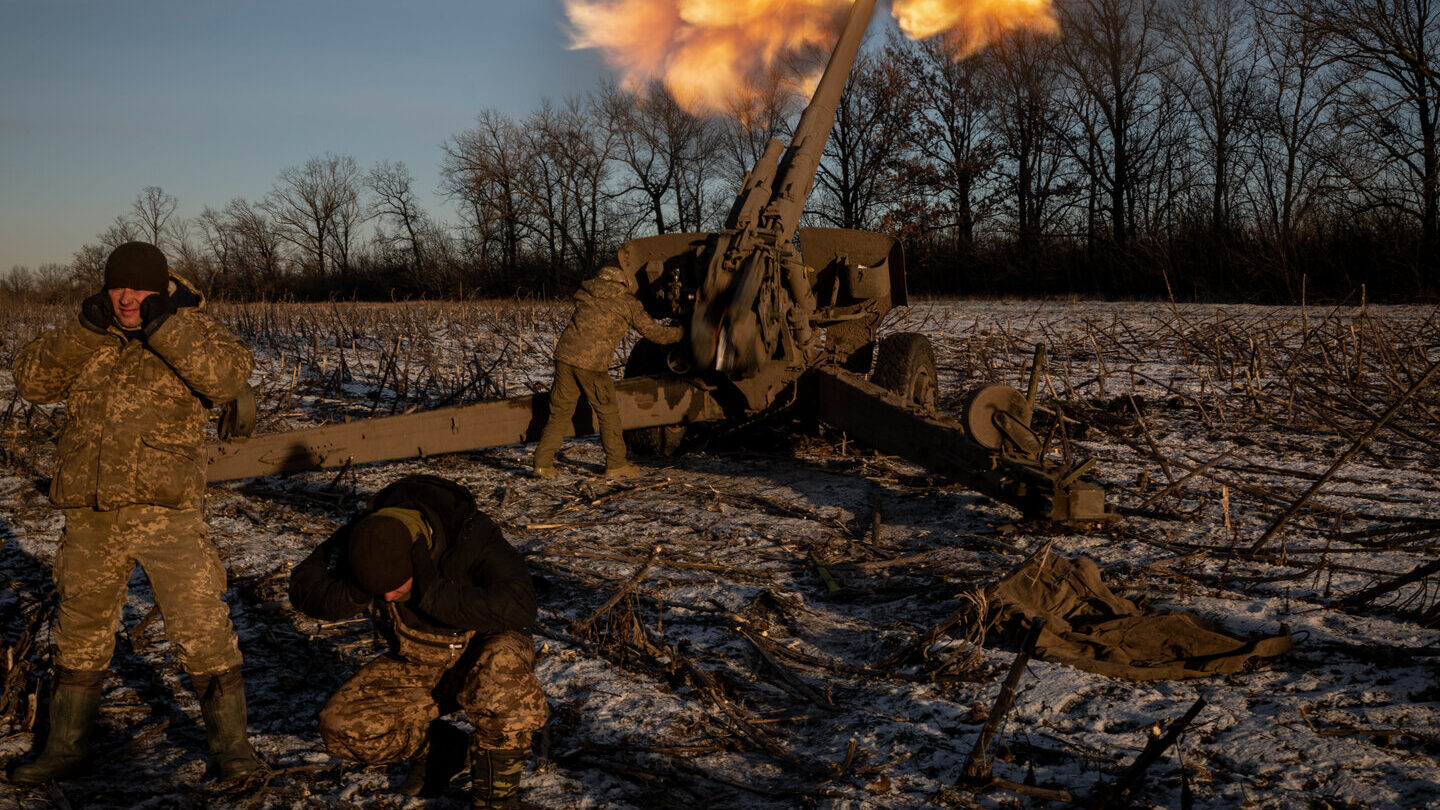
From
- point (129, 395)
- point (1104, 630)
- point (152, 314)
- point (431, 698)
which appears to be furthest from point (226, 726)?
point (1104, 630)

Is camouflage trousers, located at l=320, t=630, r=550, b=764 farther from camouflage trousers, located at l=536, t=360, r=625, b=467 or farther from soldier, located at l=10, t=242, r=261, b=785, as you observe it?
camouflage trousers, located at l=536, t=360, r=625, b=467

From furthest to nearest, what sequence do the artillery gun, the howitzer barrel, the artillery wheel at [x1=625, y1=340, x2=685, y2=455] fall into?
the artillery wheel at [x1=625, y1=340, x2=685, y2=455], the howitzer barrel, the artillery gun

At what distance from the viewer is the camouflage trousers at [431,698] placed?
9.68 ft

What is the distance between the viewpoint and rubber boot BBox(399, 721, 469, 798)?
308 centimetres

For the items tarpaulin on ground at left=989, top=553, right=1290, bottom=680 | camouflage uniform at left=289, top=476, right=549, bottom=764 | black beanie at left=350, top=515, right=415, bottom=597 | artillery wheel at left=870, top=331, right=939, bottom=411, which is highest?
artillery wheel at left=870, top=331, right=939, bottom=411

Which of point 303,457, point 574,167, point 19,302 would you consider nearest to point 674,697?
point 303,457

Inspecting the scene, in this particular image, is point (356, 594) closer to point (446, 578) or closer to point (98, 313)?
point (446, 578)

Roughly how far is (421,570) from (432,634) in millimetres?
317

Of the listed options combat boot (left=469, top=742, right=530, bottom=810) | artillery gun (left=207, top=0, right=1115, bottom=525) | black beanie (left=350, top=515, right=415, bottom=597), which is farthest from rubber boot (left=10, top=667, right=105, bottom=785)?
artillery gun (left=207, top=0, right=1115, bottom=525)

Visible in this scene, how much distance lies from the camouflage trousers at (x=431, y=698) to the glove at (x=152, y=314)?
1215 mm

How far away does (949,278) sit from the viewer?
31.9 metres

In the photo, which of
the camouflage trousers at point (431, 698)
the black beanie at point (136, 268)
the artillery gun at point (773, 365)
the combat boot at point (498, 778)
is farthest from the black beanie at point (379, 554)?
the artillery gun at point (773, 365)

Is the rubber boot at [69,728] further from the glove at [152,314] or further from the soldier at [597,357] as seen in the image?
the soldier at [597,357]

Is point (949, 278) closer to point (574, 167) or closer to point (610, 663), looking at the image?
point (574, 167)
